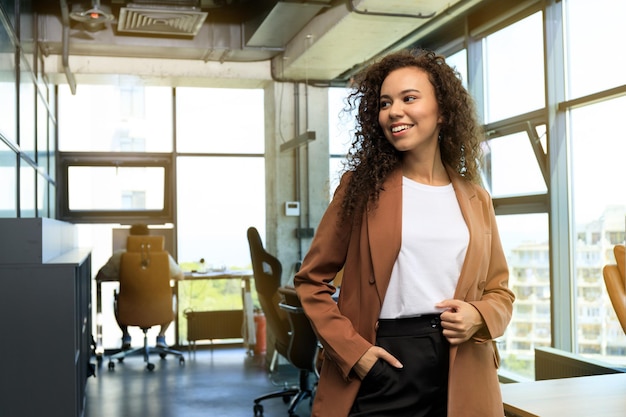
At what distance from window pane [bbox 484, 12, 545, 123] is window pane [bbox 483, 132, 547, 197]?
21 centimetres

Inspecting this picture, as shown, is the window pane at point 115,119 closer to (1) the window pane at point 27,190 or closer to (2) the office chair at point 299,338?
(1) the window pane at point 27,190

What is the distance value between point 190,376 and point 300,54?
3.22m

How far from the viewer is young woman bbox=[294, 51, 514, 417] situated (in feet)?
4.78

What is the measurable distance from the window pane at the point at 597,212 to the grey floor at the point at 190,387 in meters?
2.17

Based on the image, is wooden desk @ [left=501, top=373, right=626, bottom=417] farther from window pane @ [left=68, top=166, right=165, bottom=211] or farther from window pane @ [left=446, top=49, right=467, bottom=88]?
window pane @ [left=68, top=166, right=165, bottom=211]

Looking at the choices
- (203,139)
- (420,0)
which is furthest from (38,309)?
(203,139)

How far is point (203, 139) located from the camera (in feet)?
28.1

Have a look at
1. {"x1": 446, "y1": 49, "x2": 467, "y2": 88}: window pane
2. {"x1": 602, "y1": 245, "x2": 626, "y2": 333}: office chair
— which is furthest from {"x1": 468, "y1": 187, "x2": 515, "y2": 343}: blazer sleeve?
{"x1": 446, "y1": 49, "x2": 467, "y2": 88}: window pane

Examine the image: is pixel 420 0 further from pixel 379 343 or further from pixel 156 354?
pixel 156 354

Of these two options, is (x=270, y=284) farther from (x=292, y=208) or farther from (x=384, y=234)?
(x=384, y=234)

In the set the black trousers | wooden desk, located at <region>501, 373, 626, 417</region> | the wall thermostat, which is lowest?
wooden desk, located at <region>501, 373, 626, 417</region>

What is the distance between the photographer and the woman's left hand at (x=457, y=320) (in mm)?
1440

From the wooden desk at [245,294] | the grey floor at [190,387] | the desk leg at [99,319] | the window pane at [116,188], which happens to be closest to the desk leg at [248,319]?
the wooden desk at [245,294]

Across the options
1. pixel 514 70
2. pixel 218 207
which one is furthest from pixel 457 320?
pixel 218 207
